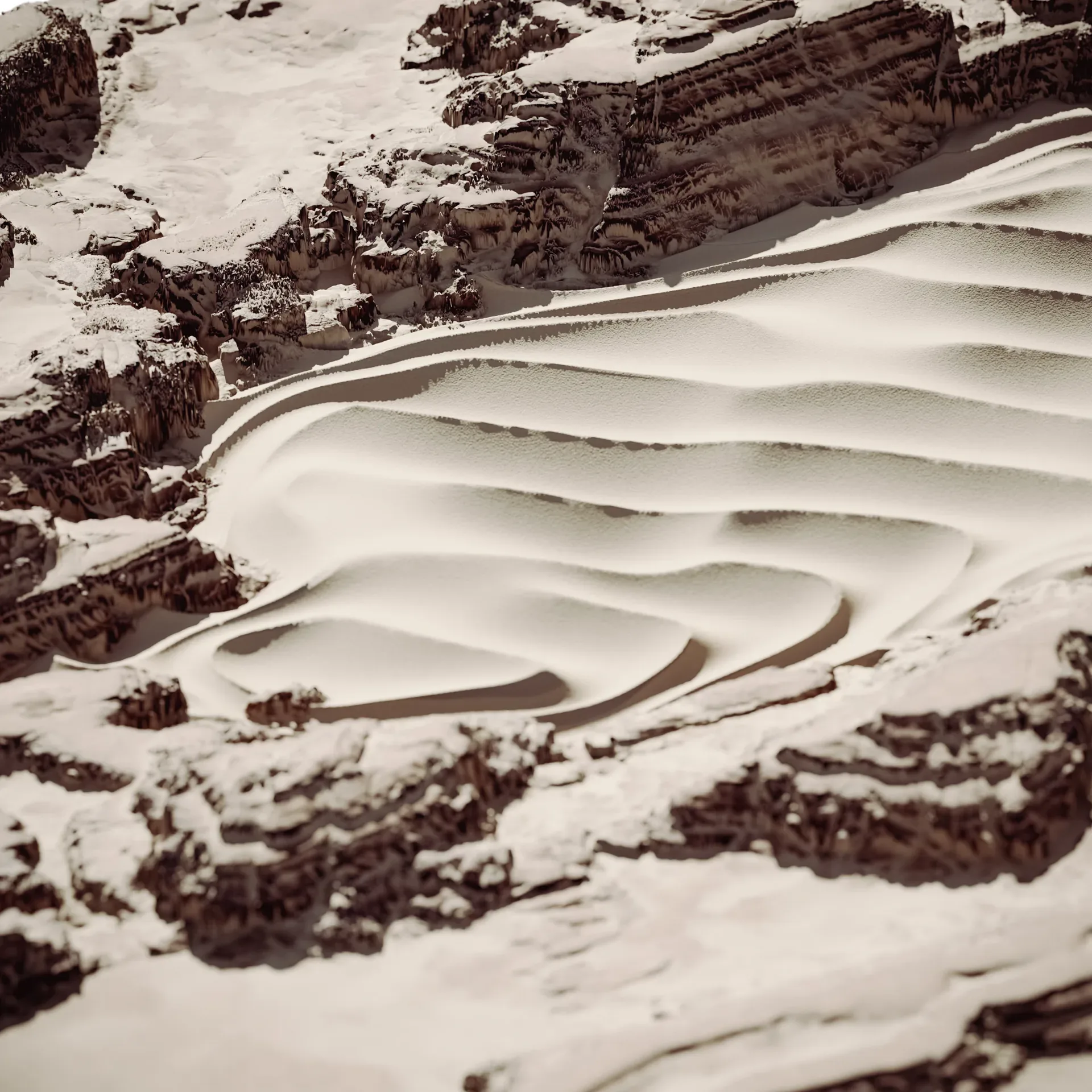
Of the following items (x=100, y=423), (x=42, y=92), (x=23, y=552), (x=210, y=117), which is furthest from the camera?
(x=210, y=117)

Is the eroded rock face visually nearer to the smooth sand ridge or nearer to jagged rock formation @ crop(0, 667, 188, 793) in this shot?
jagged rock formation @ crop(0, 667, 188, 793)

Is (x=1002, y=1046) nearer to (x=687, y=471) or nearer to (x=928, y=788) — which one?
(x=928, y=788)

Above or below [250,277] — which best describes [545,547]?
below

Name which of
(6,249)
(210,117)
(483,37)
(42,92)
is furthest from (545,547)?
(42,92)

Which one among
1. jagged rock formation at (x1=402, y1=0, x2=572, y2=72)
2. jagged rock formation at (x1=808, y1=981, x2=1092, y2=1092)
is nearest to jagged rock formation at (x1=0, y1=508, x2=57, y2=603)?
jagged rock formation at (x1=808, y1=981, x2=1092, y2=1092)

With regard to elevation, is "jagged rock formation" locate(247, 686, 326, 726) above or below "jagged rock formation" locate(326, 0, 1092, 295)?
below

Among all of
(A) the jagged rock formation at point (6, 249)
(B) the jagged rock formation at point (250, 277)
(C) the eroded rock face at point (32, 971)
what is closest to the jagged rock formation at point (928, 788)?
(C) the eroded rock face at point (32, 971)

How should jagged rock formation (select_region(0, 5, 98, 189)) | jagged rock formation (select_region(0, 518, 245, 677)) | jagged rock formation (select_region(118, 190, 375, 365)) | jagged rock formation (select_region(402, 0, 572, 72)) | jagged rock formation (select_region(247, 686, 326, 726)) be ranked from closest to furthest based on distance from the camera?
jagged rock formation (select_region(247, 686, 326, 726))
jagged rock formation (select_region(0, 518, 245, 677))
jagged rock formation (select_region(118, 190, 375, 365))
jagged rock formation (select_region(402, 0, 572, 72))
jagged rock formation (select_region(0, 5, 98, 189))
